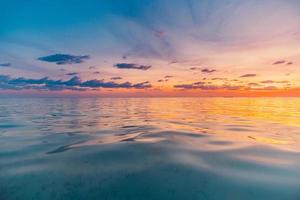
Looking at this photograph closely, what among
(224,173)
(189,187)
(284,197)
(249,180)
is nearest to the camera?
(284,197)

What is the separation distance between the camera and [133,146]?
9.33 meters

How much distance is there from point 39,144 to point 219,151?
877cm

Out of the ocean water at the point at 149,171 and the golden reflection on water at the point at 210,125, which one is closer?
the ocean water at the point at 149,171

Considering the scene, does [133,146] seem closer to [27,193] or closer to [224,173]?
[224,173]

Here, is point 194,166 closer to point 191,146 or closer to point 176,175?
point 176,175

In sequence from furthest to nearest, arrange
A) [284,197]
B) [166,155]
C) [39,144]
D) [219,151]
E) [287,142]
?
[287,142] → [39,144] → [219,151] → [166,155] → [284,197]

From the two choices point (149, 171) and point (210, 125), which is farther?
point (210, 125)

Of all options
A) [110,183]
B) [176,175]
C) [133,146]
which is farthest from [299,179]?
[133,146]

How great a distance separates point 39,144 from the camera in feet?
32.6

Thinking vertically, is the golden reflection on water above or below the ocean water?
below

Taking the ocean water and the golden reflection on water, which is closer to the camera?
the ocean water

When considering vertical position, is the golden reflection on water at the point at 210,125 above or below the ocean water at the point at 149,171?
below

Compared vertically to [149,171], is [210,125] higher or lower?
lower

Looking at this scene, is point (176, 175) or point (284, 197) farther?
point (176, 175)
